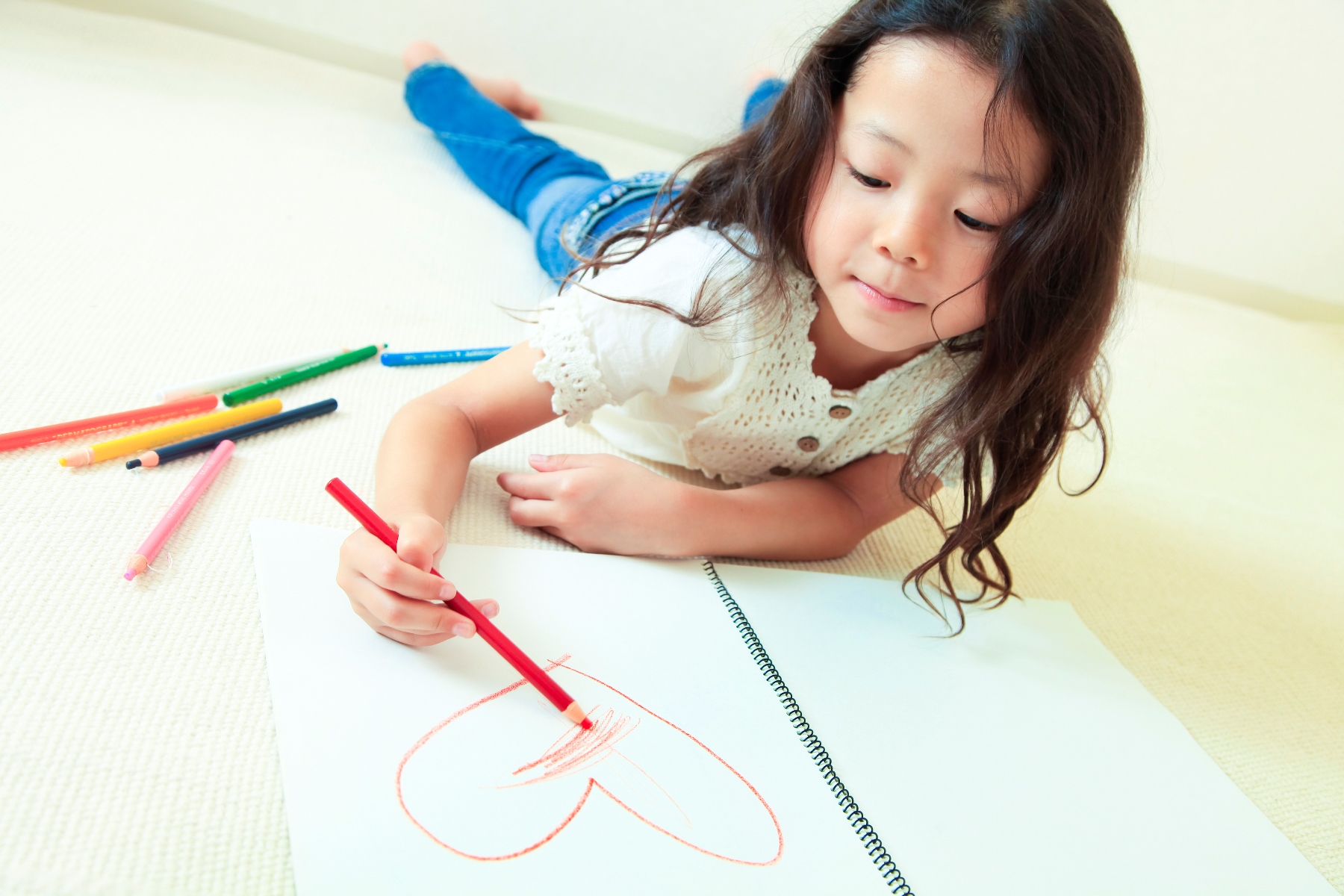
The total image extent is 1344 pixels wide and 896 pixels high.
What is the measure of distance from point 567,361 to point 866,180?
20 cm

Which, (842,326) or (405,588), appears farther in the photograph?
(842,326)

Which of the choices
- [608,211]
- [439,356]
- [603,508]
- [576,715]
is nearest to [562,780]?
[576,715]

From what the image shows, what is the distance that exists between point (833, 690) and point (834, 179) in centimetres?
29

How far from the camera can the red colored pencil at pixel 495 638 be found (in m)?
0.38

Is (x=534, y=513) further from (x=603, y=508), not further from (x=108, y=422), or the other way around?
(x=108, y=422)

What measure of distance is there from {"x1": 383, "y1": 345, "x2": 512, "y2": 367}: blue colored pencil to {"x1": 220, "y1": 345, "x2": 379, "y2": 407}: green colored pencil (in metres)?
0.02

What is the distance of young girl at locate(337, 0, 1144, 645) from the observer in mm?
455

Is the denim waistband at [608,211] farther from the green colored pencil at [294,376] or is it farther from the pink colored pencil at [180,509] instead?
the pink colored pencil at [180,509]

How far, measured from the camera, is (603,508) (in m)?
0.51

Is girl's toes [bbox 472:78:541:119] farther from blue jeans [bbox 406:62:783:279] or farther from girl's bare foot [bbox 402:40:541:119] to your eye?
blue jeans [bbox 406:62:783:279]

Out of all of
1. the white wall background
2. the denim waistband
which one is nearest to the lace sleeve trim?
the denim waistband

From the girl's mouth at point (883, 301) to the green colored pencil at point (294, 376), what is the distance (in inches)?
14.8

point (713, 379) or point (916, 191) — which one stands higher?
point (916, 191)

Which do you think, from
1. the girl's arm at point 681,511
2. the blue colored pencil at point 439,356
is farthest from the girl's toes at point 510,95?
the girl's arm at point 681,511
